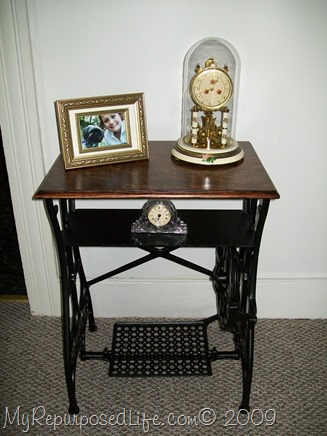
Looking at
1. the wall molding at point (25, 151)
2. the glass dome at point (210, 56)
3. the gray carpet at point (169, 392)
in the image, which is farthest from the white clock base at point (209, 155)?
the gray carpet at point (169, 392)

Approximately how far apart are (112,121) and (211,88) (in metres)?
0.34

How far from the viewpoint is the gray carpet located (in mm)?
1514

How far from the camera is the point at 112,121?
1.38m

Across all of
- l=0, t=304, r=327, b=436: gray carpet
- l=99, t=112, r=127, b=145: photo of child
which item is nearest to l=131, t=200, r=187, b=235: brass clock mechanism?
l=99, t=112, r=127, b=145: photo of child

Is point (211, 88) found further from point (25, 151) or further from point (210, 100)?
point (25, 151)

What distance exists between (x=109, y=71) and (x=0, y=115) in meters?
0.45

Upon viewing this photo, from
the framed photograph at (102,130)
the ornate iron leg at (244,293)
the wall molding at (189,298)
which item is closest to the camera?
the framed photograph at (102,130)

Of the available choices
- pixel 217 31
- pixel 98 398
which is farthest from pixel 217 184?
pixel 98 398

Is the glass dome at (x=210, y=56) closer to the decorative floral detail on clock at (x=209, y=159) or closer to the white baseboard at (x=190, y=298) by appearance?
the decorative floral detail on clock at (x=209, y=159)

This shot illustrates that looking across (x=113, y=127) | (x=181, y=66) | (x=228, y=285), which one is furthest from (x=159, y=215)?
(x=181, y=66)

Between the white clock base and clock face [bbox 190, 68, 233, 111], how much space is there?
14cm

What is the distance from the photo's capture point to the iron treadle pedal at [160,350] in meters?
1.67

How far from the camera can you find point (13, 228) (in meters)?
2.88

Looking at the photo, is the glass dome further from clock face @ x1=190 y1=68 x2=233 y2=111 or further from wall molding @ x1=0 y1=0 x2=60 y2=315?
wall molding @ x1=0 y1=0 x2=60 y2=315
